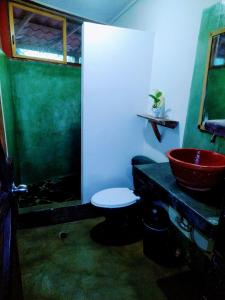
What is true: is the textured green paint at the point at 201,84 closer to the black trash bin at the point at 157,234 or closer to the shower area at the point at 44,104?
the black trash bin at the point at 157,234

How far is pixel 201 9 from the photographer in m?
1.42

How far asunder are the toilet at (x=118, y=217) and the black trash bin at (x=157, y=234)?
0.22m


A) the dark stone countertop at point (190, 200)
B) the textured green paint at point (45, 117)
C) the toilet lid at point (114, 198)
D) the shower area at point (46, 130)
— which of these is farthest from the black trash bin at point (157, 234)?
the textured green paint at point (45, 117)

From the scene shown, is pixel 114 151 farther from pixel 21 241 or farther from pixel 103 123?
pixel 21 241

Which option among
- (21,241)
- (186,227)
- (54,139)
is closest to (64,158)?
(54,139)

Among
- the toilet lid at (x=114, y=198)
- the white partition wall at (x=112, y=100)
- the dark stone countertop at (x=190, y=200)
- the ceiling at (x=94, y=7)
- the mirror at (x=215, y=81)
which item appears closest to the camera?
the dark stone countertop at (x=190, y=200)

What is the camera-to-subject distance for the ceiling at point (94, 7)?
7.56 feet

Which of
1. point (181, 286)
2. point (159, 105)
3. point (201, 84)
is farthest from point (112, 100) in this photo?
point (181, 286)

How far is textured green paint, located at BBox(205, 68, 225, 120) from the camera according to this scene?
1.28m

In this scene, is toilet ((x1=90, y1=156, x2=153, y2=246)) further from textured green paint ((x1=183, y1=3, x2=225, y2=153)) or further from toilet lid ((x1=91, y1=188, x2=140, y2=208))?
textured green paint ((x1=183, y1=3, x2=225, y2=153))

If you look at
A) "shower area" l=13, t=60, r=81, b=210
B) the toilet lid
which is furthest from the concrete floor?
"shower area" l=13, t=60, r=81, b=210

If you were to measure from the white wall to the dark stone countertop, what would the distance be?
607mm

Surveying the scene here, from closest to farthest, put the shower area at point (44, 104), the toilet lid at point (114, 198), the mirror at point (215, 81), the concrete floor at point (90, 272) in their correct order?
the mirror at point (215, 81) → the concrete floor at point (90, 272) → the toilet lid at point (114, 198) → the shower area at point (44, 104)

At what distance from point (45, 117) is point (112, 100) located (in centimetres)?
116
